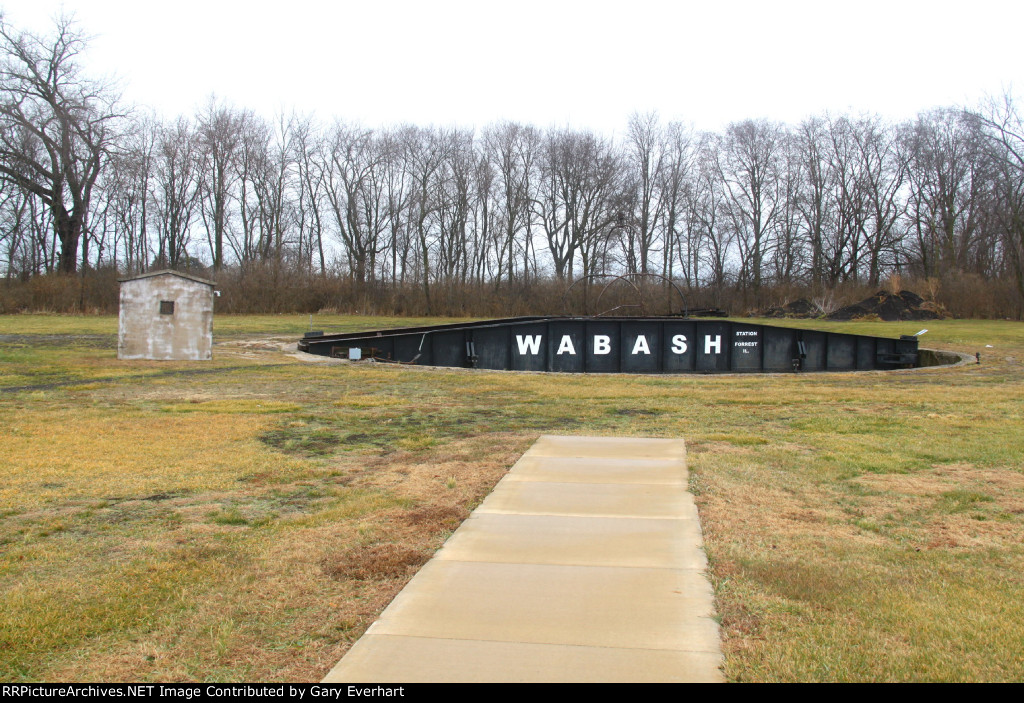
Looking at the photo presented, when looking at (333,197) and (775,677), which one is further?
(333,197)

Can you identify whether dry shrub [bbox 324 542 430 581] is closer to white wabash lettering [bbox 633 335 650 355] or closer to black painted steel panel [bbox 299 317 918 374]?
black painted steel panel [bbox 299 317 918 374]

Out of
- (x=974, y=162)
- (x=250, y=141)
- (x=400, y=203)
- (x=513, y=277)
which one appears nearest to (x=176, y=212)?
(x=250, y=141)

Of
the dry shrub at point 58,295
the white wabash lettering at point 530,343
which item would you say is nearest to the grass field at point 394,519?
the white wabash lettering at point 530,343

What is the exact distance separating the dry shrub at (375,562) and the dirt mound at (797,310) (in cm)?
4361

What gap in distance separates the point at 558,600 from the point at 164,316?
1431cm

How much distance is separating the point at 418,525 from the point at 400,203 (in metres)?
52.6

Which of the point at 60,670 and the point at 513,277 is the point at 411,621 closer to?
the point at 60,670

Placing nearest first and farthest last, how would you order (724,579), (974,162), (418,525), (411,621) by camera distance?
(411,621) → (724,579) → (418,525) → (974,162)

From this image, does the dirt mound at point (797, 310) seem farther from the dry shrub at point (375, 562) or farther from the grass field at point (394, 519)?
the dry shrub at point (375, 562)

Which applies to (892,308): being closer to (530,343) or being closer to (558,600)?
(530,343)

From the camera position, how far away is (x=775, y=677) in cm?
303

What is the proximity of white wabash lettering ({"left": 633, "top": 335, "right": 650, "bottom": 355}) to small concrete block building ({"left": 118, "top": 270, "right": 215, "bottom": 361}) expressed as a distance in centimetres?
1130

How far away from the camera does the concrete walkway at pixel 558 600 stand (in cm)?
312

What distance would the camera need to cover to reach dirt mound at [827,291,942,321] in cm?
3938
